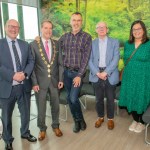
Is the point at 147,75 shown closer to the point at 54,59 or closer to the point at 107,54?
the point at 107,54

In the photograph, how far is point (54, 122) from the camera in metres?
3.21

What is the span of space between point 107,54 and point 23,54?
47.4 inches

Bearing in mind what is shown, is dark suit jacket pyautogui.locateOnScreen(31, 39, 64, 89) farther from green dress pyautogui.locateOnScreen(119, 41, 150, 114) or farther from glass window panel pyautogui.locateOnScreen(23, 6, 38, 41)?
glass window panel pyautogui.locateOnScreen(23, 6, 38, 41)

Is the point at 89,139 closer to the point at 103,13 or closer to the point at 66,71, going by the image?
the point at 66,71

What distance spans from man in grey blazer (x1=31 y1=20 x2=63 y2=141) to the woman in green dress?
97 centimetres

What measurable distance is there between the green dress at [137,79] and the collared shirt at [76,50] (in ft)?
1.93

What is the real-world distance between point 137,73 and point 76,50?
3.00 feet

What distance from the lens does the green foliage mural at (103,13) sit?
165 inches

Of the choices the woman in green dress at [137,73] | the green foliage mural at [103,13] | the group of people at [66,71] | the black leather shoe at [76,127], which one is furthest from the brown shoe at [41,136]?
the green foliage mural at [103,13]

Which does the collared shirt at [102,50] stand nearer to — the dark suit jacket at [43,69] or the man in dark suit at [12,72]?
the dark suit jacket at [43,69]

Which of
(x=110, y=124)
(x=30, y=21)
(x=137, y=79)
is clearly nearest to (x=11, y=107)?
(x=110, y=124)

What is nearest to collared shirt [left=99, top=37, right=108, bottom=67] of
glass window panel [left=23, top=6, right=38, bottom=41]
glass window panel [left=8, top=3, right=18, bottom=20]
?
glass window panel [left=8, top=3, right=18, bottom=20]

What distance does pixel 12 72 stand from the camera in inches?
102

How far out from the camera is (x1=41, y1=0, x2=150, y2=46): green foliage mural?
4.18m
